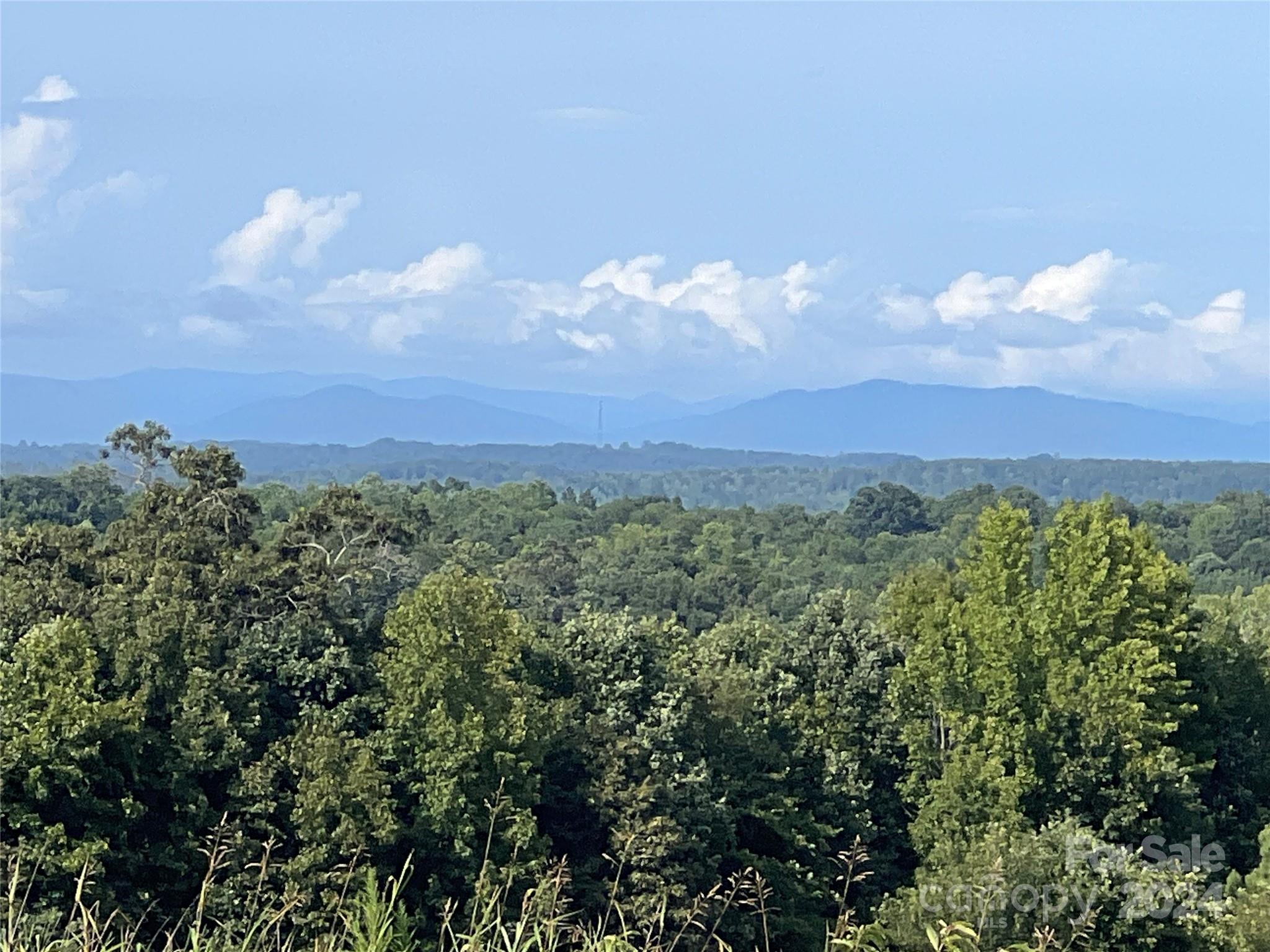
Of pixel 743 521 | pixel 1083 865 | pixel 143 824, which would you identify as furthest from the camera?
pixel 743 521

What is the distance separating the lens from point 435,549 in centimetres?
5266

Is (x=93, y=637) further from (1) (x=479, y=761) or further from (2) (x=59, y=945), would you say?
(2) (x=59, y=945)

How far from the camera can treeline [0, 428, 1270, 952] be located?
1923 centimetres

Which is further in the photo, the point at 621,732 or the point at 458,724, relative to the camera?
the point at 621,732

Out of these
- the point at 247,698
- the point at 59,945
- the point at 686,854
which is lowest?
the point at 686,854

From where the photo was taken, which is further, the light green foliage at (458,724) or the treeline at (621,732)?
the light green foliage at (458,724)

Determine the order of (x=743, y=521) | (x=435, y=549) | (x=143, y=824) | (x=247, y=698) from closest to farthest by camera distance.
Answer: (x=143, y=824), (x=247, y=698), (x=435, y=549), (x=743, y=521)

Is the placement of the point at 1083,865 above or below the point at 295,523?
below

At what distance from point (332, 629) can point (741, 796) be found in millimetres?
6433

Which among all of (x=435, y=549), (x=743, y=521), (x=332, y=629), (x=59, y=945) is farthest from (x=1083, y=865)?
(x=743, y=521)

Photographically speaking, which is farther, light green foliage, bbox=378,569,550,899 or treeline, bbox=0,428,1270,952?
light green foliage, bbox=378,569,550,899

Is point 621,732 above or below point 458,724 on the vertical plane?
below

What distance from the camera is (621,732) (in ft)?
76.5

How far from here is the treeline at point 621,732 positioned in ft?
63.1
